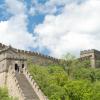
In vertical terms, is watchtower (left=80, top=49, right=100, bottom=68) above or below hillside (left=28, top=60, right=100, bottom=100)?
above

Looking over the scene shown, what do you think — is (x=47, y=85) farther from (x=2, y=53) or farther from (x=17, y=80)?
(x=2, y=53)

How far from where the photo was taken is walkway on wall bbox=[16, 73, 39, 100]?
151 feet

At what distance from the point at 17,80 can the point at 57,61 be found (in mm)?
27879

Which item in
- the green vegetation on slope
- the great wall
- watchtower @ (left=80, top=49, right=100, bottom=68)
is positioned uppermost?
watchtower @ (left=80, top=49, right=100, bottom=68)

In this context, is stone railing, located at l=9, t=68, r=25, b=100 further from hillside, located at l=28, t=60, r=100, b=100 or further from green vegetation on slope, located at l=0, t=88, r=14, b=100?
hillside, located at l=28, t=60, r=100, b=100

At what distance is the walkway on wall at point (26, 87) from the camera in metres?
46.1

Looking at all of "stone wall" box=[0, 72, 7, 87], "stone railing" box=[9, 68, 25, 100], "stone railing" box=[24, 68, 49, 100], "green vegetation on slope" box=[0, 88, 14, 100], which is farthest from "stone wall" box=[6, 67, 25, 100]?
"stone railing" box=[24, 68, 49, 100]

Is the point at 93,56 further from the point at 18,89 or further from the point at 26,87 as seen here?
the point at 18,89

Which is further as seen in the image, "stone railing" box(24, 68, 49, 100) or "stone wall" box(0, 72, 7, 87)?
"stone wall" box(0, 72, 7, 87)

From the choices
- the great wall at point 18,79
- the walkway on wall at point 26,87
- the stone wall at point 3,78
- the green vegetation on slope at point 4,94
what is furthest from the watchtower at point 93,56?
the green vegetation on slope at point 4,94

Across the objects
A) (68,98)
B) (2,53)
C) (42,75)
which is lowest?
(68,98)

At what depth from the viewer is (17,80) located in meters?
47.8

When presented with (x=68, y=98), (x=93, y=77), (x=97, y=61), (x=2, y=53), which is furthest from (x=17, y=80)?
(x=97, y=61)

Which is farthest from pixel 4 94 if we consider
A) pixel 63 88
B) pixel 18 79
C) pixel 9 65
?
pixel 63 88
